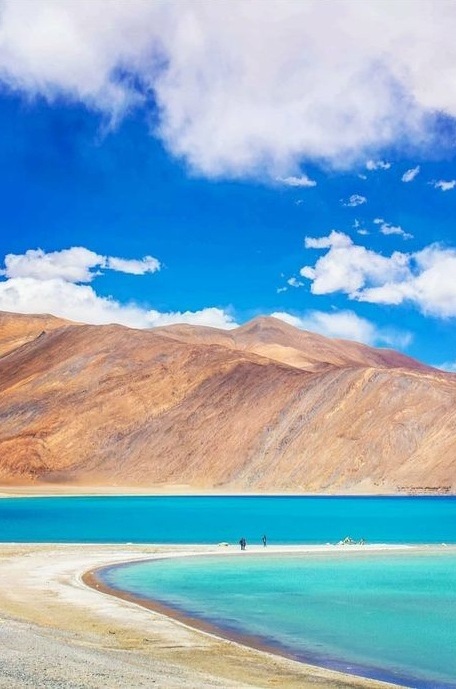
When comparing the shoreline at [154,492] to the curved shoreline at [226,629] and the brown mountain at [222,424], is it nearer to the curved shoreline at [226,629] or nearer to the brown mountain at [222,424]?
the brown mountain at [222,424]

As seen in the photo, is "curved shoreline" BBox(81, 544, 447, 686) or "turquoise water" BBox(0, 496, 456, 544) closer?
"curved shoreline" BBox(81, 544, 447, 686)

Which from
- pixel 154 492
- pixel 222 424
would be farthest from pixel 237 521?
pixel 222 424

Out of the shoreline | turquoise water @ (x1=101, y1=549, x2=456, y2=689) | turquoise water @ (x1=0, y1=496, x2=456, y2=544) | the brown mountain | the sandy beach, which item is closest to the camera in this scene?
the sandy beach

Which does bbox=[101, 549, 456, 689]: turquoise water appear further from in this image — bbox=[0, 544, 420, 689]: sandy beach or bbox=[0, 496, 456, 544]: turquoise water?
bbox=[0, 496, 456, 544]: turquoise water

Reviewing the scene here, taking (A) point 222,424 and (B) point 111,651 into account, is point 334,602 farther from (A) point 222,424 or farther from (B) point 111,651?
(A) point 222,424

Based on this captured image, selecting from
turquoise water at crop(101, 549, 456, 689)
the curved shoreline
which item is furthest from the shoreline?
the curved shoreline

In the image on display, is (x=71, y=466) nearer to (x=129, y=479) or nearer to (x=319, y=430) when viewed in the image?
(x=129, y=479)

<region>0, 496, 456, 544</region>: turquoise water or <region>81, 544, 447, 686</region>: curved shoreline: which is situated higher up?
<region>0, 496, 456, 544</region>: turquoise water
